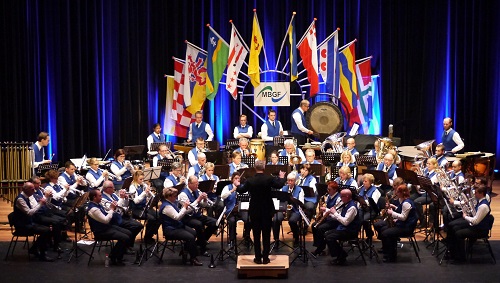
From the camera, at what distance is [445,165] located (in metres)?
13.9

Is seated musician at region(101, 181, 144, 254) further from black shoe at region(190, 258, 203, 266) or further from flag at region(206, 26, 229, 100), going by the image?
flag at region(206, 26, 229, 100)

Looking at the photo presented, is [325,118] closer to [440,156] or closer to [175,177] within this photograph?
[440,156]

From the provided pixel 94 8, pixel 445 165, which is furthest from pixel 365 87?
pixel 94 8

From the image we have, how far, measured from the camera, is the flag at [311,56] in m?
18.7

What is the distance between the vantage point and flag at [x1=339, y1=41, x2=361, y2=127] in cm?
1916

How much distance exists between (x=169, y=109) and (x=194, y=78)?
107cm

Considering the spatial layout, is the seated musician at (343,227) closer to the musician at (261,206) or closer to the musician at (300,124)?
the musician at (261,206)

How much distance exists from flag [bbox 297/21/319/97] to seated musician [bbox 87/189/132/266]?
27.6 ft

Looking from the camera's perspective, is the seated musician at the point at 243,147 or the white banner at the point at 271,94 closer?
the seated musician at the point at 243,147

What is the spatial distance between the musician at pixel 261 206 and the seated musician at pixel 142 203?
2002mm

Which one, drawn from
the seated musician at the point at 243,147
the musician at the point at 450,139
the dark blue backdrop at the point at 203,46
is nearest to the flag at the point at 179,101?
the dark blue backdrop at the point at 203,46

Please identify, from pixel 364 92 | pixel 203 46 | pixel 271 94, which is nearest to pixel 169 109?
pixel 203 46

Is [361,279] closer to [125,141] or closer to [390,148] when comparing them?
[390,148]

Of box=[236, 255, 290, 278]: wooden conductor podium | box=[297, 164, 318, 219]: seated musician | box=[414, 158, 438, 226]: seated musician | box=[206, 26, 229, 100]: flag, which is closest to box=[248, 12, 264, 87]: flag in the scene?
box=[206, 26, 229, 100]: flag
